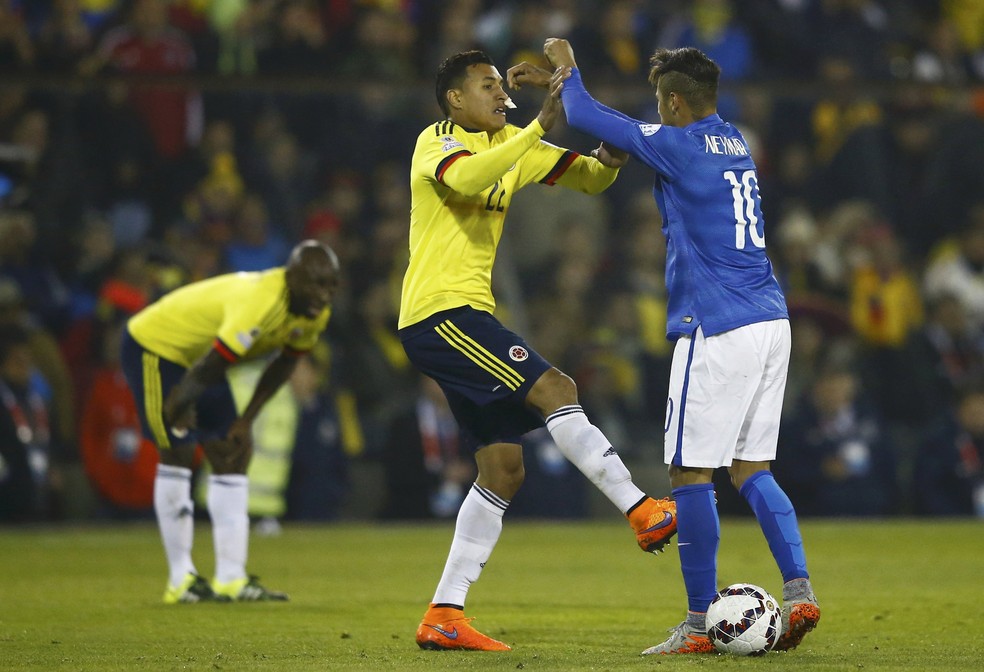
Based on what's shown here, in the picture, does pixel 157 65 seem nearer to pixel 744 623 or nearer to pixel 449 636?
pixel 449 636

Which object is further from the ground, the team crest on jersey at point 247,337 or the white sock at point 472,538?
the team crest on jersey at point 247,337

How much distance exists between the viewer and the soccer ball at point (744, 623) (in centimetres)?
569

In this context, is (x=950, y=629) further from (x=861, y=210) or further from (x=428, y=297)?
(x=861, y=210)

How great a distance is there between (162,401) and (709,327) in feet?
13.3

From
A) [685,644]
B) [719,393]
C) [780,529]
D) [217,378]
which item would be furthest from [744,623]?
[217,378]

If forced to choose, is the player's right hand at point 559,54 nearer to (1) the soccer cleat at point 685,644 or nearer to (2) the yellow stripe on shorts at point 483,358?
(2) the yellow stripe on shorts at point 483,358

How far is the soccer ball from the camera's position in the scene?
5.69 meters

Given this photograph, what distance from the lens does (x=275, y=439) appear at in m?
13.6

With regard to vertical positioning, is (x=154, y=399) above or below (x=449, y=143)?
below

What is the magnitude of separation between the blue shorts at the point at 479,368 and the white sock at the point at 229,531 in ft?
8.71

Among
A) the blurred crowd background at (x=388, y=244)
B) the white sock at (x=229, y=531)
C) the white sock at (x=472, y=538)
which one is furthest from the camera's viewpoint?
the blurred crowd background at (x=388, y=244)

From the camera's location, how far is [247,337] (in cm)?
841

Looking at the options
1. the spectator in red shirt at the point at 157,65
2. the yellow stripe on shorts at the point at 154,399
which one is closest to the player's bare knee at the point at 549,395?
the yellow stripe on shorts at the point at 154,399

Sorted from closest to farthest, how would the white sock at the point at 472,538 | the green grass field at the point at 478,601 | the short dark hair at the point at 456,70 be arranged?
1. the green grass field at the point at 478,601
2. the white sock at the point at 472,538
3. the short dark hair at the point at 456,70
